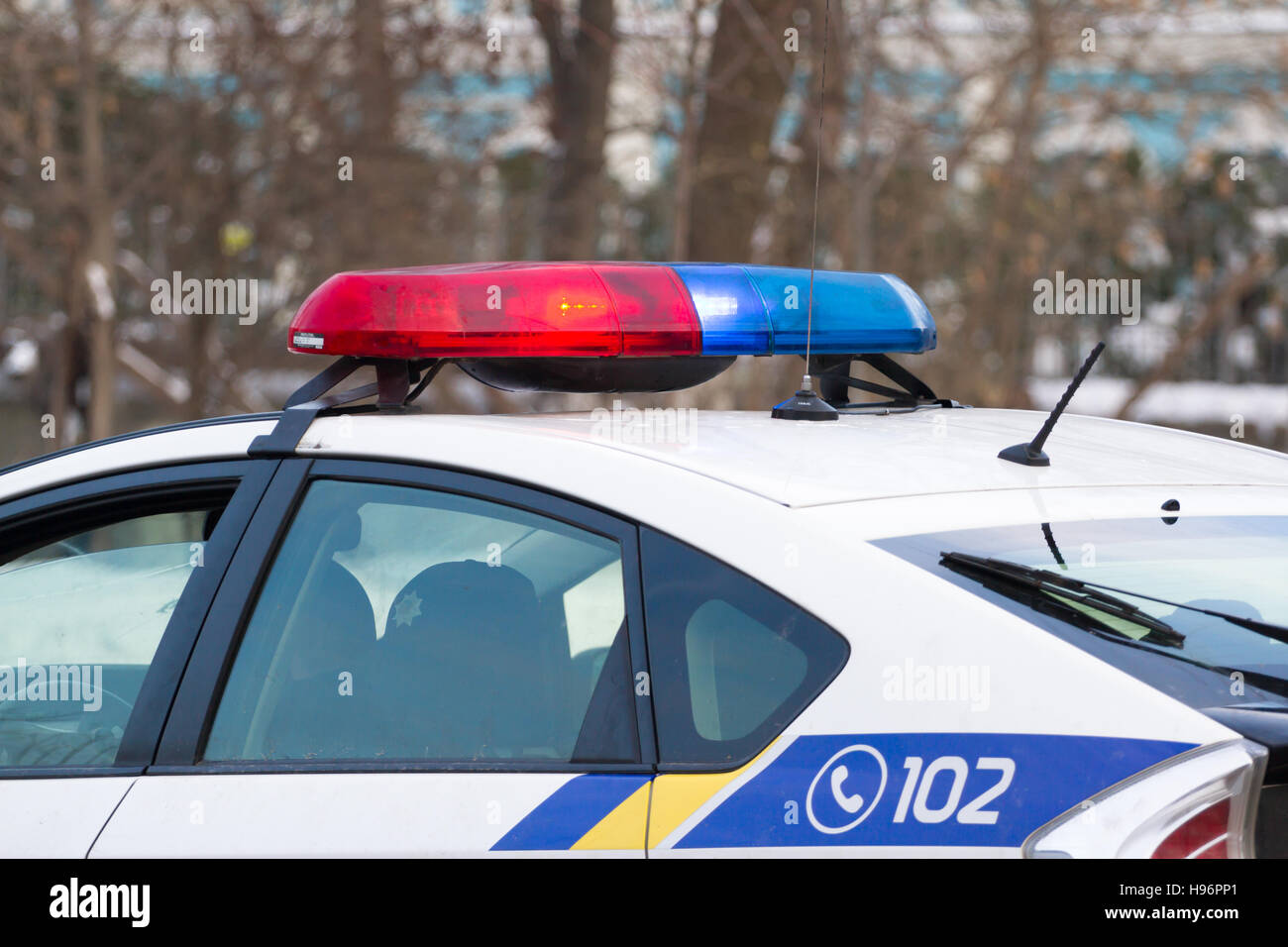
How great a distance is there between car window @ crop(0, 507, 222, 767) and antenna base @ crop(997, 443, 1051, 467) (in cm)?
128

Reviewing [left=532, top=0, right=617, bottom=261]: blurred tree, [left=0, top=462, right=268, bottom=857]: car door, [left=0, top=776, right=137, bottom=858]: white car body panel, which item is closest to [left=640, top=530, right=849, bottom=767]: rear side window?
[left=0, top=462, right=268, bottom=857]: car door

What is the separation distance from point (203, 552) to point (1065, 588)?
1.30 metres

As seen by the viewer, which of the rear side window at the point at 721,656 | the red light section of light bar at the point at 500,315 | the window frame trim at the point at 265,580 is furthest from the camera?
the red light section of light bar at the point at 500,315

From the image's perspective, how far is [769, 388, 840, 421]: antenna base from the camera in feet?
7.50

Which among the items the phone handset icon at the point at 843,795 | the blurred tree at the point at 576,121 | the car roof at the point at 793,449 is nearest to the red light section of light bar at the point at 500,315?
the car roof at the point at 793,449

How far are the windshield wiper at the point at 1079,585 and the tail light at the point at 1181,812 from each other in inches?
9.8

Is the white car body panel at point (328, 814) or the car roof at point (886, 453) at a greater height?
the car roof at point (886, 453)

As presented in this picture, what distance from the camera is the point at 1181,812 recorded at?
1.48m

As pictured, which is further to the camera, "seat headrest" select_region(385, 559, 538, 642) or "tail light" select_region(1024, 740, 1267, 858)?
"seat headrest" select_region(385, 559, 538, 642)

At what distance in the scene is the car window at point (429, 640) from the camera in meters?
1.88

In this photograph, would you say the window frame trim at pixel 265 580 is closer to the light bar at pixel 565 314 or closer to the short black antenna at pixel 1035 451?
the light bar at pixel 565 314

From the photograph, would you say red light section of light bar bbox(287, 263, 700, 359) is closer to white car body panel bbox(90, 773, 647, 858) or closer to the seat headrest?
the seat headrest

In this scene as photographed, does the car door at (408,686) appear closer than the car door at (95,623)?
Yes

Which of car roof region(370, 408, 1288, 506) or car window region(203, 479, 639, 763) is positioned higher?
car roof region(370, 408, 1288, 506)
